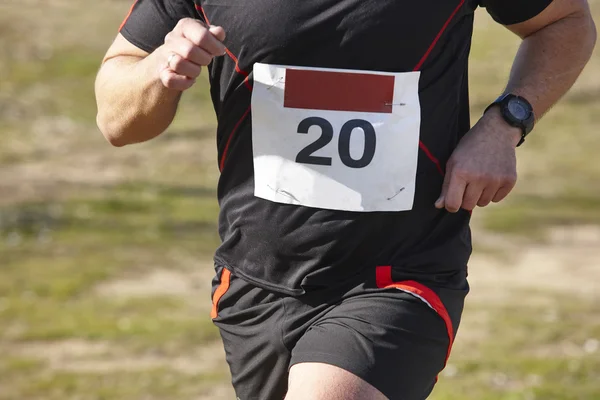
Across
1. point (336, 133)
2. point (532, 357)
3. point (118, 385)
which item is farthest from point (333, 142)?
point (532, 357)

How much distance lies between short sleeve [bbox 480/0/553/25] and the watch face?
0.21m

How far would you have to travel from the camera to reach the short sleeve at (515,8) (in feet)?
9.23

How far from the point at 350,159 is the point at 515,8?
0.59 m

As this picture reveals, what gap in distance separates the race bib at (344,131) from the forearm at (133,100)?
236mm

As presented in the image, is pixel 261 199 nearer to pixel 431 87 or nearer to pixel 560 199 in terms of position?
pixel 431 87

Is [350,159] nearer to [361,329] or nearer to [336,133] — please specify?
[336,133]

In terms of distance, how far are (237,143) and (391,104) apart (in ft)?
1.33

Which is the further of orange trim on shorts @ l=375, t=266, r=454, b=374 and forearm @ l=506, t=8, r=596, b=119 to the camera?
forearm @ l=506, t=8, r=596, b=119

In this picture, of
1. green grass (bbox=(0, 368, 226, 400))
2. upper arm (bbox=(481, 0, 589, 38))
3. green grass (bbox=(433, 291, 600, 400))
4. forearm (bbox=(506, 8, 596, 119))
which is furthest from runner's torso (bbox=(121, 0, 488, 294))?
green grass (bbox=(0, 368, 226, 400))

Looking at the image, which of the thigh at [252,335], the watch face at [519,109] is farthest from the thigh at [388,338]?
the watch face at [519,109]

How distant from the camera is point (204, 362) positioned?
6957 mm

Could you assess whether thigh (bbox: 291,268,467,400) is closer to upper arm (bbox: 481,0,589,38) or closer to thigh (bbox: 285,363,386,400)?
thigh (bbox: 285,363,386,400)

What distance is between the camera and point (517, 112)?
A: 2.88 metres

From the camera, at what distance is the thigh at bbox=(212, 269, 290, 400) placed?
281 cm
